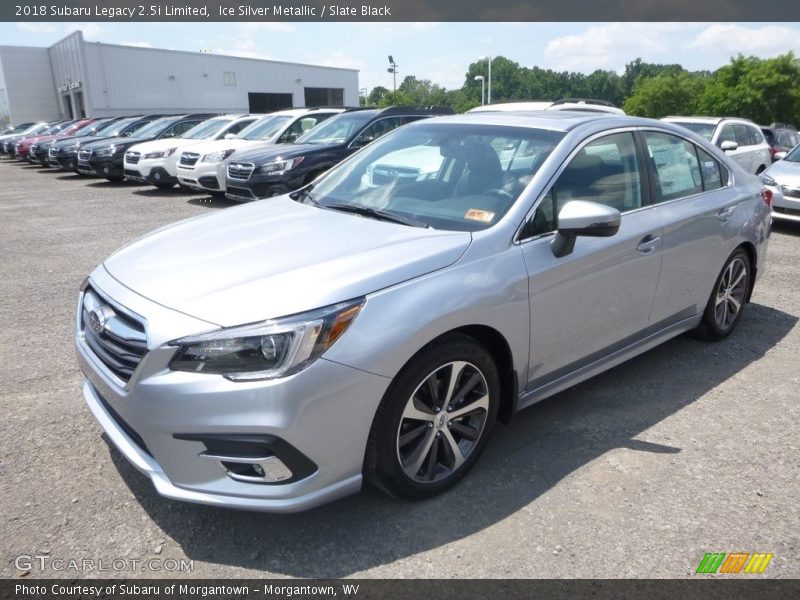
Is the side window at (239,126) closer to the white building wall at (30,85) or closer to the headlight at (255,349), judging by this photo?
the headlight at (255,349)

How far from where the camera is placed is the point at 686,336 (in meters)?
4.86

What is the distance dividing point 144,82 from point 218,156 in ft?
108

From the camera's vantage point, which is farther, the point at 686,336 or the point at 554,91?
the point at 554,91

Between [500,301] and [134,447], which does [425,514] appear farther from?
[134,447]

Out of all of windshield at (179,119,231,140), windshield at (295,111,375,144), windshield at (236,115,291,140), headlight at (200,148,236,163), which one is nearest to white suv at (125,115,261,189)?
windshield at (179,119,231,140)

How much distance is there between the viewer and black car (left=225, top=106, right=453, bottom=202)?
1020 cm

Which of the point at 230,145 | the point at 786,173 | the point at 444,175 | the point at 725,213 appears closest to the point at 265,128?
the point at 230,145

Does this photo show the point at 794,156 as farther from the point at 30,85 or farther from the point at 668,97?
the point at 30,85

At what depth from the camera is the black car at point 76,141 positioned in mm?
17922

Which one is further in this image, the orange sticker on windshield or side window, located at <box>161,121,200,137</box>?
side window, located at <box>161,121,200,137</box>

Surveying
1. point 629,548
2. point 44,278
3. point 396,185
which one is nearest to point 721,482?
point 629,548

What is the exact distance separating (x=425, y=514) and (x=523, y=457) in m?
0.71

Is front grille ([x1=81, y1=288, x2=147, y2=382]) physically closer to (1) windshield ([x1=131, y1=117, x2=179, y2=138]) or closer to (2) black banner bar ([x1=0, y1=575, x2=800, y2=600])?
(2) black banner bar ([x1=0, y1=575, x2=800, y2=600])

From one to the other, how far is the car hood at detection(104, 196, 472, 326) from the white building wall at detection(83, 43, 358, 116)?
137 feet
